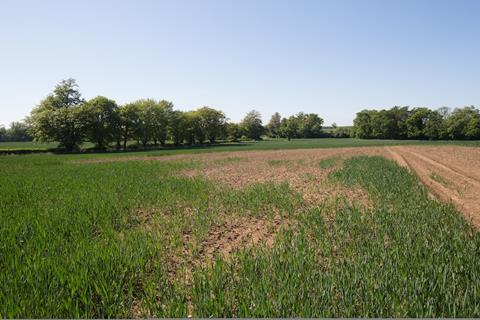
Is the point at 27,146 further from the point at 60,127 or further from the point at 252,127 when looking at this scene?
the point at 252,127

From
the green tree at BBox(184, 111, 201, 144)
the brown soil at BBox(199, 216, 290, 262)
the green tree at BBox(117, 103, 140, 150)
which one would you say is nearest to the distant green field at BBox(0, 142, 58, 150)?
the green tree at BBox(117, 103, 140, 150)

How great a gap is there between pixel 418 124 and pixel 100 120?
393 ft

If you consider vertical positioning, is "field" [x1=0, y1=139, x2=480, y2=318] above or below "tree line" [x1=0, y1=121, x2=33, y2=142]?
below

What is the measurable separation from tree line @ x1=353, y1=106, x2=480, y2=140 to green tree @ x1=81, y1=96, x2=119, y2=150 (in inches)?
4310

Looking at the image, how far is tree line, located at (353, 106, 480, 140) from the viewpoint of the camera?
10144cm

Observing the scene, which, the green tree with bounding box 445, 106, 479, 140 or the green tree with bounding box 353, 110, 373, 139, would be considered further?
the green tree with bounding box 353, 110, 373, 139

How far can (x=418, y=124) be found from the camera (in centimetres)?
11100

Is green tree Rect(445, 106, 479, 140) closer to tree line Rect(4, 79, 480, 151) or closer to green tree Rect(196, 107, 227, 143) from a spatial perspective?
tree line Rect(4, 79, 480, 151)

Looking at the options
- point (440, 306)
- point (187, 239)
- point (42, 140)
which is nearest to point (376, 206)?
point (440, 306)

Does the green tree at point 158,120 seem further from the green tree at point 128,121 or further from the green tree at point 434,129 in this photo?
the green tree at point 434,129

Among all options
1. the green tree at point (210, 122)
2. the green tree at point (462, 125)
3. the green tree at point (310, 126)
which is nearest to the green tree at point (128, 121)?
the green tree at point (210, 122)

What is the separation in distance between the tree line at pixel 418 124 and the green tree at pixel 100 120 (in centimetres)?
A: 10948

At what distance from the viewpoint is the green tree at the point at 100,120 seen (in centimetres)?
6344


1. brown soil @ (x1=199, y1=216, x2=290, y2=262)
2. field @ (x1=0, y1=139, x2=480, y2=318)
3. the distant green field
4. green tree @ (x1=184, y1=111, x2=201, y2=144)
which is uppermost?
green tree @ (x1=184, y1=111, x2=201, y2=144)
